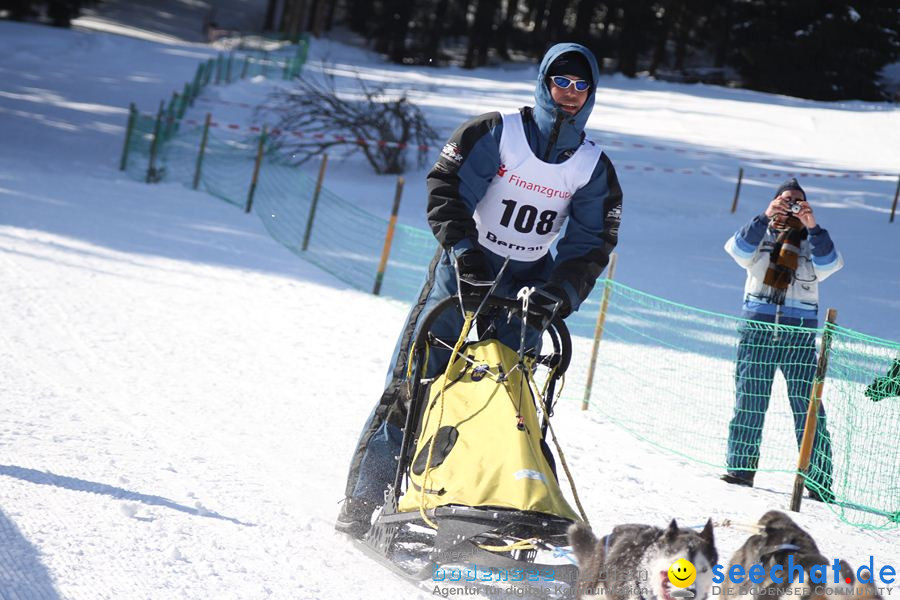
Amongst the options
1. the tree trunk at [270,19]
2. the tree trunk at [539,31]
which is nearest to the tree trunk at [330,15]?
the tree trunk at [270,19]

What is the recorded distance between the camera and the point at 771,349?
5820mm

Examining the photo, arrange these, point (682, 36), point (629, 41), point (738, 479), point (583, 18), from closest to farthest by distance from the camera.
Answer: point (738, 479) → point (629, 41) → point (682, 36) → point (583, 18)

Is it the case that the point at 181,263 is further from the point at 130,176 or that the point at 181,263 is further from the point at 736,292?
the point at 130,176

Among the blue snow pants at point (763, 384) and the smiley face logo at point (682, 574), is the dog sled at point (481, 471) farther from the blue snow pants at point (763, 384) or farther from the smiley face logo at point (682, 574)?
the blue snow pants at point (763, 384)

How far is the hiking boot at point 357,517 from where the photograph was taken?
160 inches

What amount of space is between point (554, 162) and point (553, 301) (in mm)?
612

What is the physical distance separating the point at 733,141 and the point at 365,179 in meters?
9.32

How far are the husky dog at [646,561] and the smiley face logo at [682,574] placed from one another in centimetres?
1

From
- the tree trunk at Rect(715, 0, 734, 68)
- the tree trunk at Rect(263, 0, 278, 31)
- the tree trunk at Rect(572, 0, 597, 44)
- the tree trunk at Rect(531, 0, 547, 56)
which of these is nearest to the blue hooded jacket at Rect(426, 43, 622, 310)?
the tree trunk at Rect(715, 0, 734, 68)

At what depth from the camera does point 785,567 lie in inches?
106

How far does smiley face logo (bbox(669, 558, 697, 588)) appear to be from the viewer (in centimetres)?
267

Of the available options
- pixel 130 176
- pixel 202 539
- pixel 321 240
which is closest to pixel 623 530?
pixel 202 539

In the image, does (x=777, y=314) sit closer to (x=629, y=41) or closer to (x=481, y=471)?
(x=481, y=471)

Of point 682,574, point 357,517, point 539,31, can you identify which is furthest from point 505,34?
point 682,574
